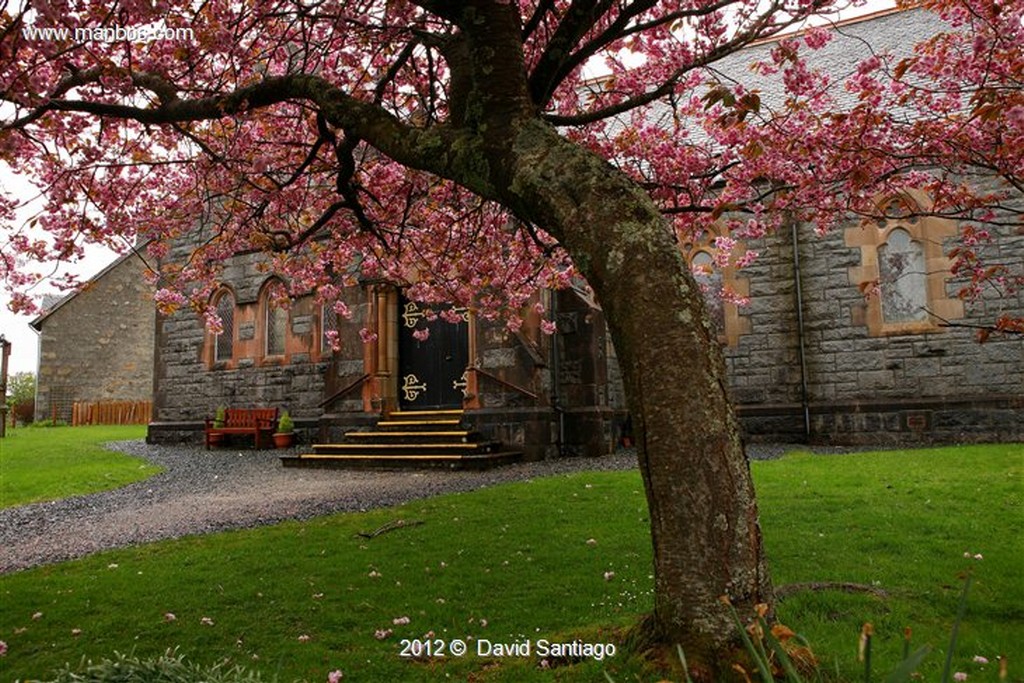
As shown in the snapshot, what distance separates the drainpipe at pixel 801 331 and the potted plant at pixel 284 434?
11066mm

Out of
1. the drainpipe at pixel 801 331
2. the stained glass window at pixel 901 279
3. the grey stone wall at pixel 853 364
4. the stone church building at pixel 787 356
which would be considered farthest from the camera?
the drainpipe at pixel 801 331

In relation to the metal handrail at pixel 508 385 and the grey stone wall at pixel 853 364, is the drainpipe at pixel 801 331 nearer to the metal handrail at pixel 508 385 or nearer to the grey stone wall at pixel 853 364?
the grey stone wall at pixel 853 364

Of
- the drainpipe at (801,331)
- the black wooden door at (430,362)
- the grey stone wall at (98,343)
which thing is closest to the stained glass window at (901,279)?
the drainpipe at (801,331)

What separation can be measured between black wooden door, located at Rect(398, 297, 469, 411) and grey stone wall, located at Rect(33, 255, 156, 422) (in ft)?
61.5

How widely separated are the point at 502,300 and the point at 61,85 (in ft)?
23.1

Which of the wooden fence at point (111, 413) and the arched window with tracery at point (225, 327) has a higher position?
the arched window with tracery at point (225, 327)

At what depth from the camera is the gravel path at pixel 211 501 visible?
25.0 ft

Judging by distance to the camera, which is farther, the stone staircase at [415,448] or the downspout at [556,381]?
the downspout at [556,381]

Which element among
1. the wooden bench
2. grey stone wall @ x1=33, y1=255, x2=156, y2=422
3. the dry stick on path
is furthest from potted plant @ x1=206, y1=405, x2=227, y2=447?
grey stone wall @ x1=33, y1=255, x2=156, y2=422

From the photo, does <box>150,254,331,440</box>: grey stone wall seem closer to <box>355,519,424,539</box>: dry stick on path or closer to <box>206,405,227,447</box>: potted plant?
<box>206,405,227,447</box>: potted plant

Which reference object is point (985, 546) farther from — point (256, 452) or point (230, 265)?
point (230, 265)

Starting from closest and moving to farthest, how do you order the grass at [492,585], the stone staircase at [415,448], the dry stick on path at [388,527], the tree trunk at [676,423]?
the tree trunk at [676,423]
the grass at [492,585]
the dry stick on path at [388,527]
the stone staircase at [415,448]

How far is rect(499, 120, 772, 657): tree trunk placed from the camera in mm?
2689

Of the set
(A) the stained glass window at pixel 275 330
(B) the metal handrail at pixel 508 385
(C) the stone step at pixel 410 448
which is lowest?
(C) the stone step at pixel 410 448
